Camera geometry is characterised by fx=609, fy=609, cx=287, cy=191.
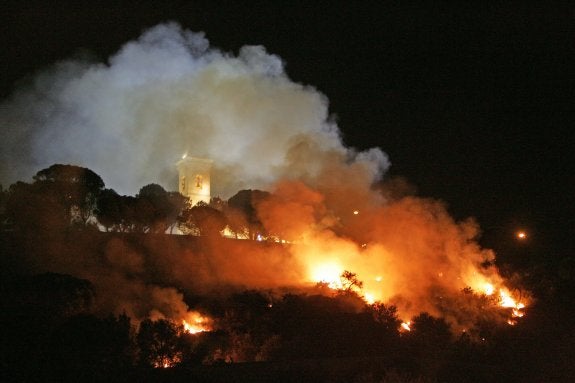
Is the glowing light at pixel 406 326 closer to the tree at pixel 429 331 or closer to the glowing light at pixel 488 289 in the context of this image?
the tree at pixel 429 331

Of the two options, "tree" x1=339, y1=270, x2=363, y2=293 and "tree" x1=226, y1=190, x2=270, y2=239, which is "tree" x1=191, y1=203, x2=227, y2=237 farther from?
"tree" x1=339, y1=270, x2=363, y2=293

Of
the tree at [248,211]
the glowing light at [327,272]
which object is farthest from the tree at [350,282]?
the tree at [248,211]

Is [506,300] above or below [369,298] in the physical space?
above

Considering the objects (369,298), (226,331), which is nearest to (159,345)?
(226,331)

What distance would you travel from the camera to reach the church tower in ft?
152

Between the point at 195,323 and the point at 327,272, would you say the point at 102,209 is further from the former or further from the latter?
the point at 195,323

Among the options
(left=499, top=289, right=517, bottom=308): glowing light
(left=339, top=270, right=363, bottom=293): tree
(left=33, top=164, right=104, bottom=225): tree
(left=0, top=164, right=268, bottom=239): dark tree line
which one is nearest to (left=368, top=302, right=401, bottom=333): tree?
(left=339, top=270, right=363, bottom=293): tree

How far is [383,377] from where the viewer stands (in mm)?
14555

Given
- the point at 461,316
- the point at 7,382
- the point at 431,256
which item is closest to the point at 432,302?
the point at 461,316

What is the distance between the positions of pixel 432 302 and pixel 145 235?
15.7 m

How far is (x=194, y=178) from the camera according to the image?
1844 inches

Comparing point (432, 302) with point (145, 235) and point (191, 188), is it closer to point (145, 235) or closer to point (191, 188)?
point (145, 235)

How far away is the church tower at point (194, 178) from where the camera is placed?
4644cm

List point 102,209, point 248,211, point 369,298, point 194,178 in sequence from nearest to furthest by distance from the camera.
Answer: point 369,298 < point 102,209 < point 248,211 < point 194,178
